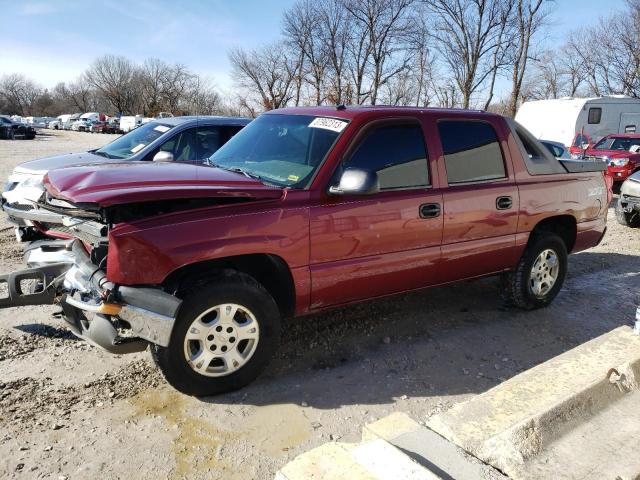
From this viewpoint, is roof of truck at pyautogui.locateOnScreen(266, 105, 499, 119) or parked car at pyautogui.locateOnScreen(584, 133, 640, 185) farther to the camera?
parked car at pyautogui.locateOnScreen(584, 133, 640, 185)

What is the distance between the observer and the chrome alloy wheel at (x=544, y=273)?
4828 millimetres

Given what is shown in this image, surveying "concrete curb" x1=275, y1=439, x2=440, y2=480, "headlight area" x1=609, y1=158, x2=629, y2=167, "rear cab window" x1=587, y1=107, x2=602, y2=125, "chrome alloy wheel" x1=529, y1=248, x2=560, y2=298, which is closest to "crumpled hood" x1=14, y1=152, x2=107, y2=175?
"chrome alloy wheel" x1=529, y1=248, x2=560, y2=298

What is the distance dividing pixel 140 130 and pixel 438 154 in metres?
4.87

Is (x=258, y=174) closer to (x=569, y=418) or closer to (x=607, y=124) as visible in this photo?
(x=569, y=418)

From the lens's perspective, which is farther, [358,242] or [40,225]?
[40,225]

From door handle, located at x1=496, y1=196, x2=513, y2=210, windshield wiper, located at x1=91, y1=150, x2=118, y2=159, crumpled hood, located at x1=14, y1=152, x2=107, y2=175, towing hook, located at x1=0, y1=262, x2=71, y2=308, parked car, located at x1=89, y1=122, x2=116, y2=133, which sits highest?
parked car, located at x1=89, y1=122, x2=116, y2=133

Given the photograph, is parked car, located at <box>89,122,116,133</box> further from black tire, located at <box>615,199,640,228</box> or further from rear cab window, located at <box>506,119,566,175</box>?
rear cab window, located at <box>506,119,566,175</box>

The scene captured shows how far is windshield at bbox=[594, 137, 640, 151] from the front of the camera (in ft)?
46.6

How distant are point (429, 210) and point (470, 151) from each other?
0.76 meters

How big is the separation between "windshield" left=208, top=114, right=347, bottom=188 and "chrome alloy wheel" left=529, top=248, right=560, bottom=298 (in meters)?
2.45

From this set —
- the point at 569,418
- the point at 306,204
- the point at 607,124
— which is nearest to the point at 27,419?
the point at 306,204

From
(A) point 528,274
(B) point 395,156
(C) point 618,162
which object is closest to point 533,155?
(A) point 528,274

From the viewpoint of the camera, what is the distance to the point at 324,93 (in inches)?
1284

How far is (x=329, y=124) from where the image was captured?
3.78 m
